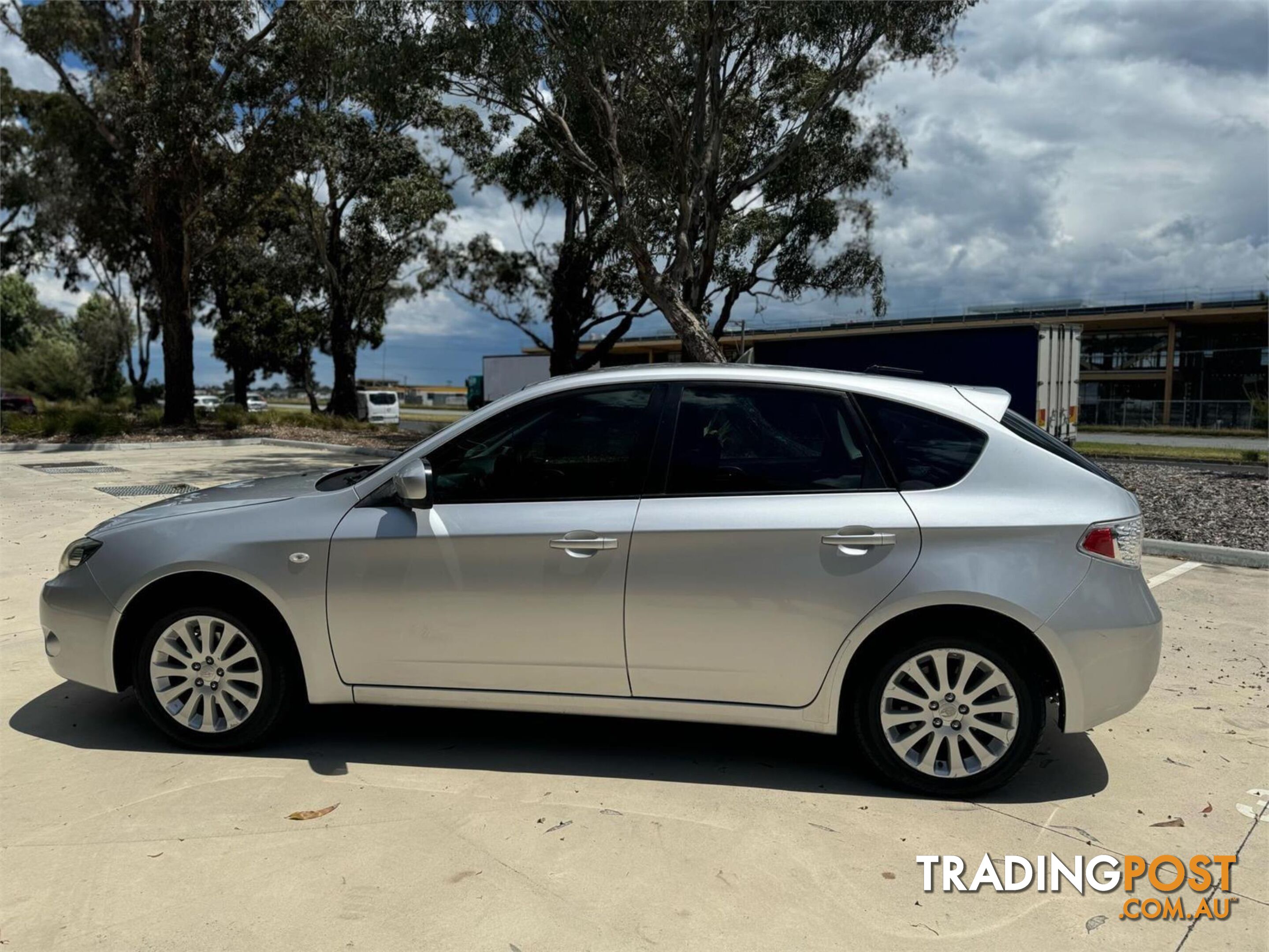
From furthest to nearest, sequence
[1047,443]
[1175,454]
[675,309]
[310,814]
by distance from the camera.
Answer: [1175,454] < [675,309] < [1047,443] < [310,814]

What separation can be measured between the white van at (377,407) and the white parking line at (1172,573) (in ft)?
112

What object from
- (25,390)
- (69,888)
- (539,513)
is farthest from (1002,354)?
(25,390)

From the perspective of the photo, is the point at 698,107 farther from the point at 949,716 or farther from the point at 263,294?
the point at 263,294

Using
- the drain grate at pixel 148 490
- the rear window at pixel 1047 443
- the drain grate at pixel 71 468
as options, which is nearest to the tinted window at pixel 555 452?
the rear window at pixel 1047 443

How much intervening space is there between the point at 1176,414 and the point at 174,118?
42347 mm

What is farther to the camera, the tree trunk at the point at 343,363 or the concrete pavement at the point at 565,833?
the tree trunk at the point at 343,363

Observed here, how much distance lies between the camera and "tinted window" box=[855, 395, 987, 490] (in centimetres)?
382

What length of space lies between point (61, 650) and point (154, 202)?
23083mm

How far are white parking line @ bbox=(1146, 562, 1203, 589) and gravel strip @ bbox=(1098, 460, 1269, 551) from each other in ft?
2.35

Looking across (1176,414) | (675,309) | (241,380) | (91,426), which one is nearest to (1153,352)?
(1176,414)

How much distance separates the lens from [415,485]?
3.82 metres

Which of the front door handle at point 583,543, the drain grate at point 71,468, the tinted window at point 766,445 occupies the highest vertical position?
the tinted window at point 766,445

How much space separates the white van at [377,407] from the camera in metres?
39.8

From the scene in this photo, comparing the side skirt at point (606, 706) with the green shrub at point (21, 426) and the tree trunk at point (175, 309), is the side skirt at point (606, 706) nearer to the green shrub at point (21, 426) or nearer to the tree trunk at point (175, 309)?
the green shrub at point (21, 426)
